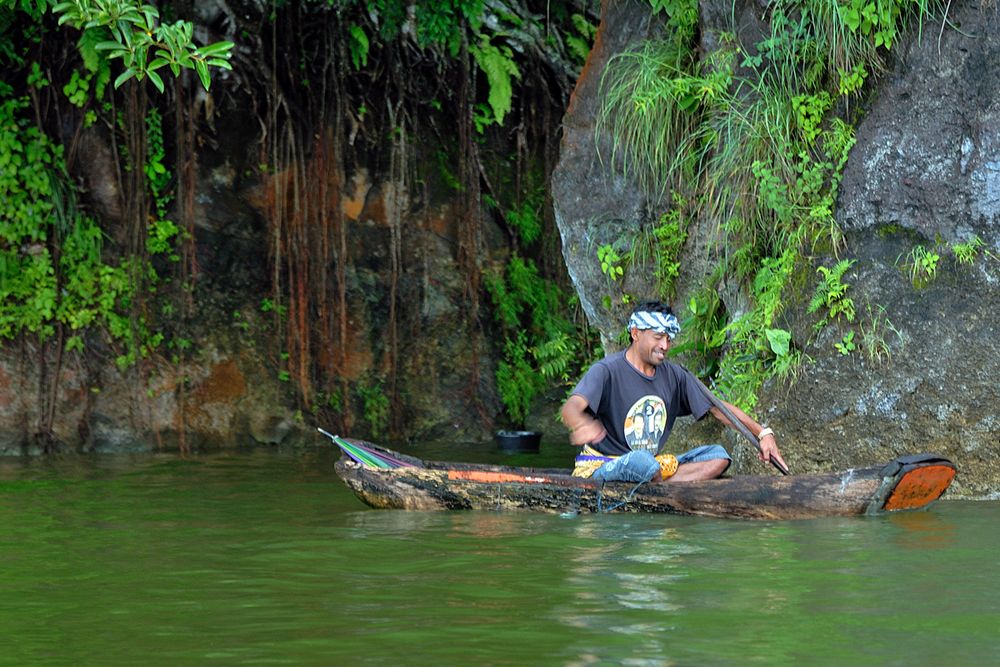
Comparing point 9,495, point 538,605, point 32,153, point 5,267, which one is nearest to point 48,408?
point 5,267

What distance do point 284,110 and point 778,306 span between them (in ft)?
19.4

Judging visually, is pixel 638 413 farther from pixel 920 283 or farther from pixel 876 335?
pixel 920 283

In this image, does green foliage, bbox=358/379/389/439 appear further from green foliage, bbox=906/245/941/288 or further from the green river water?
green foliage, bbox=906/245/941/288

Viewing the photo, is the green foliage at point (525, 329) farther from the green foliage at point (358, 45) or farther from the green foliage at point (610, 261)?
the green foliage at point (610, 261)

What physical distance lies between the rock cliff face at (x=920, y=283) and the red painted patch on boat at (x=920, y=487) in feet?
3.45

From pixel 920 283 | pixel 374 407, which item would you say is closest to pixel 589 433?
pixel 920 283

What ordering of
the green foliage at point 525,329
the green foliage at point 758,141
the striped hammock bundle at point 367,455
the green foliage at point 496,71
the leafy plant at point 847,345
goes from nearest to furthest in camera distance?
the striped hammock bundle at point 367,455 → the leafy plant at point 847,345 → the green foliage at point 758,141 → the green foliage at point 496,71 → the green foliage at point 525,329

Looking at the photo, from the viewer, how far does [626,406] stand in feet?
26.9

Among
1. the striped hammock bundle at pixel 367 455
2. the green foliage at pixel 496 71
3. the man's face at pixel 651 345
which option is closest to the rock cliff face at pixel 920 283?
the man's face at pixel 651 345

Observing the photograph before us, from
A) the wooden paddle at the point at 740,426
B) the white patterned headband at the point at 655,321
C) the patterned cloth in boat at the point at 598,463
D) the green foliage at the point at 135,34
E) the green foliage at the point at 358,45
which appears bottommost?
the patterned cloth in boat at the point at 598,463

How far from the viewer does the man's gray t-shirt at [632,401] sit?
812 centimetres

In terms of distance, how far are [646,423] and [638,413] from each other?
0.09 meters

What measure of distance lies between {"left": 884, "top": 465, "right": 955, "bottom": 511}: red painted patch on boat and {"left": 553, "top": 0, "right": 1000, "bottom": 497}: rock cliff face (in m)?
1.05

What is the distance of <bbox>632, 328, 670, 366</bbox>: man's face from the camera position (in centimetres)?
812
